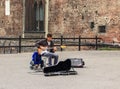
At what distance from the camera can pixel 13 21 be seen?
39125mm

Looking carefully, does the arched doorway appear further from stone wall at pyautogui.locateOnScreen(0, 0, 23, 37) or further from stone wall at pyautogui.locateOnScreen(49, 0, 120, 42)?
stone wall at pyautogui.locateOnScreen(49, 0, 120, 42)

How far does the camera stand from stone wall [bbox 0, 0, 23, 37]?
3900 centimetres

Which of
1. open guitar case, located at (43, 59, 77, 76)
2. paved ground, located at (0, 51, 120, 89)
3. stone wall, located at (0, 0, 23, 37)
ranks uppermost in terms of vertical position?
stone wall, located at (0, 0, 23, 37)

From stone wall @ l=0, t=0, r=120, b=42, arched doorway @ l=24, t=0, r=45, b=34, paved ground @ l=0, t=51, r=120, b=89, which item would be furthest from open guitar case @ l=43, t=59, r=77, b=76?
arched doorway @ l=24, t=0, r=45, b=34

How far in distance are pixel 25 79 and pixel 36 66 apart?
247cm

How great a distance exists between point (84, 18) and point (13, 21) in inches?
219

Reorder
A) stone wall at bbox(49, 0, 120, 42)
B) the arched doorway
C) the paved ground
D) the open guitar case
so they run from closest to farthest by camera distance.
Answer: the paved ground → the open guitar case → stone wall at bbox(49, 0, 120, 42) → the arched doorway

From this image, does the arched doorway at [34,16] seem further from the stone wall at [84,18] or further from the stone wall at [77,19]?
the stone wall at [84,18]

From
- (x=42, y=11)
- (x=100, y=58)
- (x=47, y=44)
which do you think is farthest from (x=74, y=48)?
(x=47, y=44)

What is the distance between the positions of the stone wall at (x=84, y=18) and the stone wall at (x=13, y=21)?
2.46 metres

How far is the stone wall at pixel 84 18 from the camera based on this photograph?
3594 centimetres

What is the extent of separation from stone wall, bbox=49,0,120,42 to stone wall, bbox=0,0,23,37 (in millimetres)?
2458

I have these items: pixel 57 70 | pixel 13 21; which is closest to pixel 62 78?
pixel 57 70

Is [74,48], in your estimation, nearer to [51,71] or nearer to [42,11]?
[42,11]
